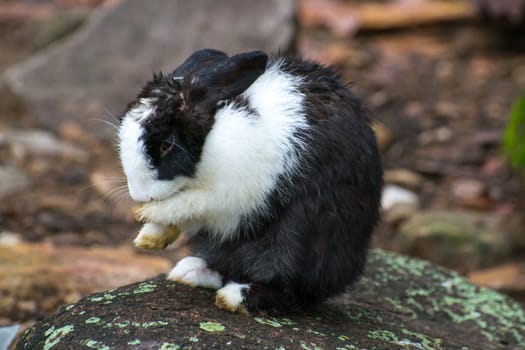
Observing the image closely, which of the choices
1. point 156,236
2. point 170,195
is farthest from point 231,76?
point 156,236

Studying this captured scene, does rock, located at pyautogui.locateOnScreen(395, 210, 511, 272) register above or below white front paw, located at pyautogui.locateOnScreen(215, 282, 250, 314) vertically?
above

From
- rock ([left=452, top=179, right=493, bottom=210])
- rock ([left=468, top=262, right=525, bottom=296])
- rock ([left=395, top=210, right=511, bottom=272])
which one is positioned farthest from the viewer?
rock ([left=452, top=179, right=493, bottom=210])

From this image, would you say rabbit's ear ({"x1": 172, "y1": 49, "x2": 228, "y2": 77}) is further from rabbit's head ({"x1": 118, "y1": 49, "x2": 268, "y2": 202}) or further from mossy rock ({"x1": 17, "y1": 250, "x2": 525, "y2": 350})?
mossy rock ({"x1": 17, "y1": 250, "x2": 525, "y2": 350})

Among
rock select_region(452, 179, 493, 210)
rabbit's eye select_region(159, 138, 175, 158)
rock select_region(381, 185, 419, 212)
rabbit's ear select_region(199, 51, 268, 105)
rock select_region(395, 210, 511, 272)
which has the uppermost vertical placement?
rock select_region(452, 179, 493, 210)

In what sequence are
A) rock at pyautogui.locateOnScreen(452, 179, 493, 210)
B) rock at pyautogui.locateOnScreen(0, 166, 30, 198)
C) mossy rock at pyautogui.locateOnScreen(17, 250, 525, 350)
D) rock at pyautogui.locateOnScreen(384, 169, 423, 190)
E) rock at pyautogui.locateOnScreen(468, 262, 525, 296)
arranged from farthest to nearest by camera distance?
1. rock at pyautogui.locateOnScreen(384, 169, 423, 190)
2. rock at pyautogui.locateOnScreen(452, 179, 493, 210)
3. rock at pyautogui.locateOnScreen(0, 166, 30, 198)
4. rock at pyautogui.locateOnScreen(468, 262, 525, 296)
5. mossy rock at pyautogui.locateOnScreen(17, 250, 525, 350)

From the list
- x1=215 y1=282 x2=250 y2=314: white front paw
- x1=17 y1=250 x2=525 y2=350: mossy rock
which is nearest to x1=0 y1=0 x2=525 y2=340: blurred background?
x1=17 y1=250 x2=525 y2=350: mossy rock

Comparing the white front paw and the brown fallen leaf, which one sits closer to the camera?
the white front paw

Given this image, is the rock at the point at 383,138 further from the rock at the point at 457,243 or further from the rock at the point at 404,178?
the rock at the point at 457,243
